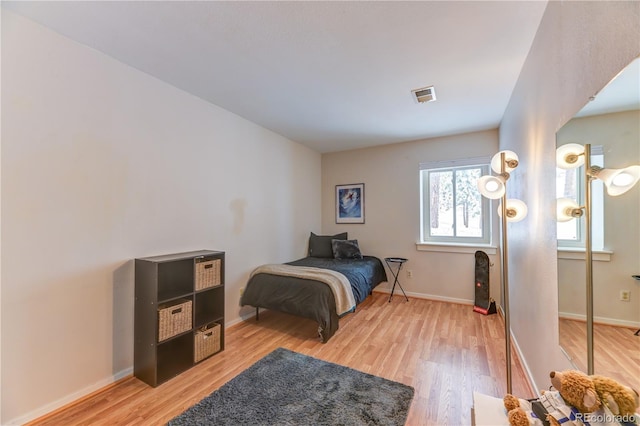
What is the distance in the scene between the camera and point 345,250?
4.07m

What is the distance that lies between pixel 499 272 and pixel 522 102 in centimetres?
230

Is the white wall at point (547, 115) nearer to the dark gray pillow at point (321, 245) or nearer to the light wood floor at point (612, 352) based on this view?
the light wood floor at point (612, 352)

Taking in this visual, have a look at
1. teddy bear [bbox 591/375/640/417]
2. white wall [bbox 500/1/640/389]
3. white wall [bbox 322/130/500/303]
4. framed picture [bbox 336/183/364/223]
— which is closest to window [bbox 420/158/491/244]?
white wall [bbox 322/130/500/303]

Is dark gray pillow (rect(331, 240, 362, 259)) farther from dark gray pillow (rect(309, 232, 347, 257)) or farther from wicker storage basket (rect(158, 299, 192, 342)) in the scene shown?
wicker storage basket (rect(158, 299, 192, 342))

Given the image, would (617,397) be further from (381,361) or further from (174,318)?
(174,318)

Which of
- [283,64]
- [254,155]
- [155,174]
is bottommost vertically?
[155,174]

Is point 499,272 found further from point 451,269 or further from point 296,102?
point 296,102

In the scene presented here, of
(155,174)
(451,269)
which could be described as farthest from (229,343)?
(451,269)

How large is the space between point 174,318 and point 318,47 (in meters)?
2.38

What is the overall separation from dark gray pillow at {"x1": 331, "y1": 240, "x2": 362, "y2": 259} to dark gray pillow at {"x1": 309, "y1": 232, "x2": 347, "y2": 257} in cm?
13

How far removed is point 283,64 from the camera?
6.78 feet

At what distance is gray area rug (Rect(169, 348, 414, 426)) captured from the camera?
5.21 feet

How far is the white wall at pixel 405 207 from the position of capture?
3.70m

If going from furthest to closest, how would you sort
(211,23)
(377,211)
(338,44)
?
(377,211), (338,44), (211,23)
